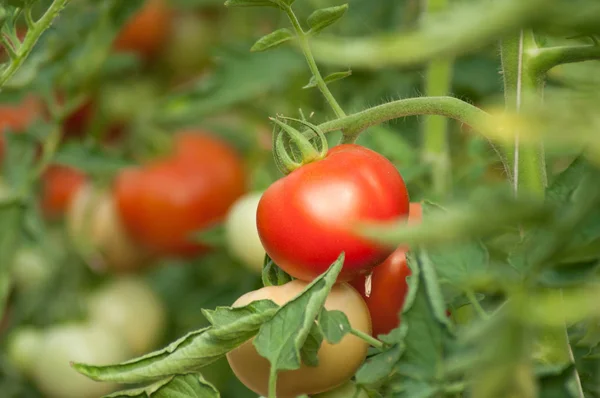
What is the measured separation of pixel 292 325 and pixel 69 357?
0.56 m

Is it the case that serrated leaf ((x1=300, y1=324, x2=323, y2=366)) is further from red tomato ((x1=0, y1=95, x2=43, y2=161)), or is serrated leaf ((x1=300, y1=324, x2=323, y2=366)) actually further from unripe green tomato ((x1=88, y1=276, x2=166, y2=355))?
red tomato ((x1=0, y1=95, x2=43, y2=161))

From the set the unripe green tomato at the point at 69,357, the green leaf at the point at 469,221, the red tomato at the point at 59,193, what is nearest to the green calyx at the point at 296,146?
the green leaf at the point at 469,221

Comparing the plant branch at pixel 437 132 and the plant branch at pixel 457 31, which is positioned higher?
the plant branch at pixel 457 31

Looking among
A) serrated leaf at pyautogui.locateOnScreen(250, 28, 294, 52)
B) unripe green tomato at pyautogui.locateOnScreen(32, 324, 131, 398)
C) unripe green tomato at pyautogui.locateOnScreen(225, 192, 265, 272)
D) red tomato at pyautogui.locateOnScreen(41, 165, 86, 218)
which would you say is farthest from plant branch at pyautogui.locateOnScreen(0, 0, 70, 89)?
red tomato at pyautogui.locateOnScreen(41, 165, 86, 218)

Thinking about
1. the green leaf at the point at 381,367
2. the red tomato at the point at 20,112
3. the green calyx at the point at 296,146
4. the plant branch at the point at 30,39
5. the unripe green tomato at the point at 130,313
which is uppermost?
the plant branch at the point at 30,39

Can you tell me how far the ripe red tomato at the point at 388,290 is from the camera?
0.33 metres

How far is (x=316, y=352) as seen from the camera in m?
0.30

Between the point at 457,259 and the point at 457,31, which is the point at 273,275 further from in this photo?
the point at 457,31

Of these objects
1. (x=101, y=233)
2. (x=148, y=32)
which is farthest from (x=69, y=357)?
(x=148, y=32)

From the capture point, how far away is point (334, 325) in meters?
0.29

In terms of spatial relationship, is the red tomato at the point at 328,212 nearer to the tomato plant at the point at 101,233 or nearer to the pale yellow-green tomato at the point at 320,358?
the pale yellow-green tomato at the point at 320,358

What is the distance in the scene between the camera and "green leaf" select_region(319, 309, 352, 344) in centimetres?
→ 28

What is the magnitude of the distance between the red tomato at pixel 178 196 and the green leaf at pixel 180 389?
0.57 metres

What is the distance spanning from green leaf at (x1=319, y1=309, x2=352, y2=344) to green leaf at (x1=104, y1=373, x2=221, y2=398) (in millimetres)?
46
